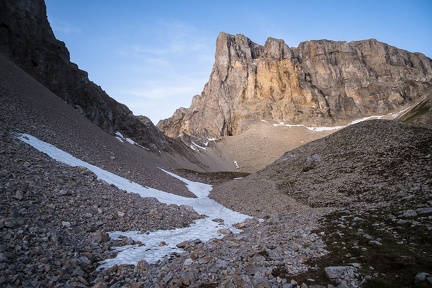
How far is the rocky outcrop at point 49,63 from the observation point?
6078cm

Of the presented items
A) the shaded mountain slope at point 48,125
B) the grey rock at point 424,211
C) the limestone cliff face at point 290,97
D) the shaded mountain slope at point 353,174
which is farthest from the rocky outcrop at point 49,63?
the limestone cliff face at point 290,97

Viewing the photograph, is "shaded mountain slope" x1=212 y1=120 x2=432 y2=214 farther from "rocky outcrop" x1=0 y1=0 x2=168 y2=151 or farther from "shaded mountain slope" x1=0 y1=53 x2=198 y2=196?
"rocky outcrop" x1=0 y1=0 x2=168 y2=151

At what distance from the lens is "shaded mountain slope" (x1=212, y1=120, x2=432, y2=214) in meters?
26.1

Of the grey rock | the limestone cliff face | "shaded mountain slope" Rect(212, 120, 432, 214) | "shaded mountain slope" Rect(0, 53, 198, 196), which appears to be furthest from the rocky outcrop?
the limestone cliff face

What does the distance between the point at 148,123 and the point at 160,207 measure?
92353 mm

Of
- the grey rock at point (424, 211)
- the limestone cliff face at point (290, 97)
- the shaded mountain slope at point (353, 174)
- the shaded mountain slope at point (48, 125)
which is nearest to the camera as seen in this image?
the grey rock at point (424, 211)

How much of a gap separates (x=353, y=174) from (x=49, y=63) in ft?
247

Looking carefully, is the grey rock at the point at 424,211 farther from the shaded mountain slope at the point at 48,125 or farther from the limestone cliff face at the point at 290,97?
the limestone cliff face at the point at 290,97

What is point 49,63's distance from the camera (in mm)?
68500

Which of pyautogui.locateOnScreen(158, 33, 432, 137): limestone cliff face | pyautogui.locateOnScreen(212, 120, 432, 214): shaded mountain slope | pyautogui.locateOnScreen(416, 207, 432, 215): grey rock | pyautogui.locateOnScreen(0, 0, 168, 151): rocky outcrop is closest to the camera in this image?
pyautogui.locateOnScreen(416, 207, 432, 215): grey rock

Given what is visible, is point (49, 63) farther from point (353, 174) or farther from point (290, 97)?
point (290, 97)

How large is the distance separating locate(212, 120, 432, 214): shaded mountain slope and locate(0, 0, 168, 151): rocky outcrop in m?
53.9

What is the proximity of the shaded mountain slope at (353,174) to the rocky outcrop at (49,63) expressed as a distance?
53877 mm

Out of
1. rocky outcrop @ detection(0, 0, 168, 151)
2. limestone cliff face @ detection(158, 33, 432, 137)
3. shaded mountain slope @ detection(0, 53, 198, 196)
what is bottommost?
shaded mountain slope @ detection(0, 53, 198, 196)
